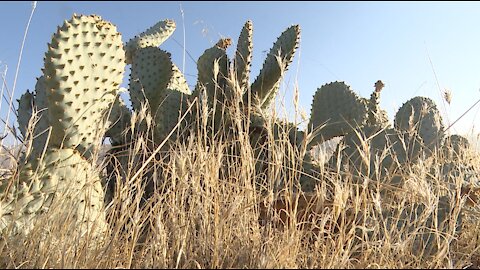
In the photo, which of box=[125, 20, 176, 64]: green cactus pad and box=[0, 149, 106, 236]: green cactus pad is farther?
box=[125, 20, 176, 64]: green cactus pad

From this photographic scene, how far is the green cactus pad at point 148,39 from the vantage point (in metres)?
3.26

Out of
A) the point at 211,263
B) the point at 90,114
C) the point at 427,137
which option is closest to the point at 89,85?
the point at 90,114

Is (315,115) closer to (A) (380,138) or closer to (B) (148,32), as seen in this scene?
(A) (380,138)

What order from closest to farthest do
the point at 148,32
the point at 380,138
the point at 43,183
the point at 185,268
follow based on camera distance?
the point at 185,268 < the point at 43,183 < the point at 380,138 < the point at 148,32

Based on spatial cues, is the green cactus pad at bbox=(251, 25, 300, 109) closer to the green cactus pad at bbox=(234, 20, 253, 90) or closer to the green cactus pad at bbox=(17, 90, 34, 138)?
the green cactus pad at bbox=(234, 20, 253, 90)

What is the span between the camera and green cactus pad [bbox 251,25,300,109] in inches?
102

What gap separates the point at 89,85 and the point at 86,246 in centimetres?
82

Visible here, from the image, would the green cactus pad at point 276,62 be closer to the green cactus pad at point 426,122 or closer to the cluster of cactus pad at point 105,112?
the cluster of cactus pad at point 105,112

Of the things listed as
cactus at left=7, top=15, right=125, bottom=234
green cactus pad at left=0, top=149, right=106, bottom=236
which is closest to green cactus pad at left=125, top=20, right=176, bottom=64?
cactus at left=7, top=15, right=125, bottom=234

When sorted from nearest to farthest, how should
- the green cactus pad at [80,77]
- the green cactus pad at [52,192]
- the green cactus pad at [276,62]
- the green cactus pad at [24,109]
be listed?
the green cactus pad at [52,192] → the green cactus pad at [80,77] → the green cactus pad at [24,109] → the green cactus pad at [276,62]

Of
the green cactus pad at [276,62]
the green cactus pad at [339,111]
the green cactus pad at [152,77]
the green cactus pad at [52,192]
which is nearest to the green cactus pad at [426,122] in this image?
the green cactus pad at [339,111]

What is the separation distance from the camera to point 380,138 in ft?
8.34

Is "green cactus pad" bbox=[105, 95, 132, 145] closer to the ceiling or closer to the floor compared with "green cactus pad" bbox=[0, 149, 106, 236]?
closer to the ceiling

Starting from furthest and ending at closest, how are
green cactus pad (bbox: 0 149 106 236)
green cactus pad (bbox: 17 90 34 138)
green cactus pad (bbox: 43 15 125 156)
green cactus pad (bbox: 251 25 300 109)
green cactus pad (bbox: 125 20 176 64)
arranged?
green cactus pad (bbox: 125 20 176 64) < green cactus pad (bbox: 251 25 300 109) < green cactus pad (bbox: 17 90 34 138) < green cactus pad (bbox: 43 15 125 156) < green cactus pad (bbox: 0 149 106 236)
